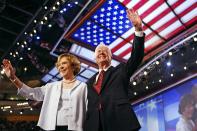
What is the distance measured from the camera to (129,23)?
24.3ft

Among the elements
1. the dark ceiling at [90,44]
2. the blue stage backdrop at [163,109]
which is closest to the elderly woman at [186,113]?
the blue stage backdrop at [163,109]

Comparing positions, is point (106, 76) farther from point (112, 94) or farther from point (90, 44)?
point (90, 44)

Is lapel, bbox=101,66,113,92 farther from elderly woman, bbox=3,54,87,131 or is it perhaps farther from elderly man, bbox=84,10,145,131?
elderly woman, bbox=3,54,87,131

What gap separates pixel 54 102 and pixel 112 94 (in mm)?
436

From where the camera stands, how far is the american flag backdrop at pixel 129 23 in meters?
6.78

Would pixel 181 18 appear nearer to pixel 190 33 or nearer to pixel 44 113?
pixel 190 33

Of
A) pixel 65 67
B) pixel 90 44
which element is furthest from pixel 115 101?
pixel 90 44

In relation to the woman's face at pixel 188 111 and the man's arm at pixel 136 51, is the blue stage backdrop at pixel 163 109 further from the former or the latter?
the man's arm at pixel 136 51

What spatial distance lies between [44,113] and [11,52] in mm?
7740

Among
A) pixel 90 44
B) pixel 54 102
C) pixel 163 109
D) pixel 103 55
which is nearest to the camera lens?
pixel 54 102

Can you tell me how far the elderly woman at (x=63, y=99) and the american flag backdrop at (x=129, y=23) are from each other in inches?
180

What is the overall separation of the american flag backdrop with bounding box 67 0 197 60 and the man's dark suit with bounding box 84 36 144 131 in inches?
179

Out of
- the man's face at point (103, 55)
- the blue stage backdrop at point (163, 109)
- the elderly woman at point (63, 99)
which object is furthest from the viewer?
the blue stage backdrop at point (163, 109)

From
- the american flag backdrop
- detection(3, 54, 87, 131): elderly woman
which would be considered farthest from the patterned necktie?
the american flag backdrop
